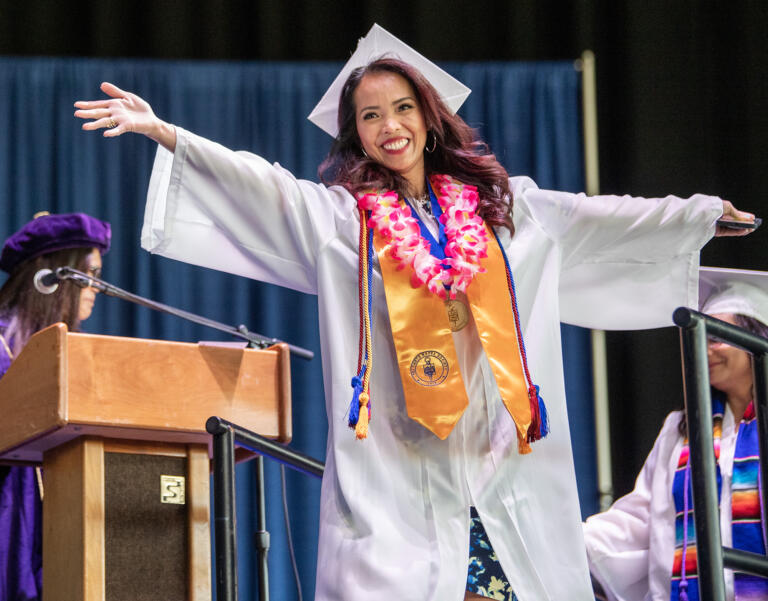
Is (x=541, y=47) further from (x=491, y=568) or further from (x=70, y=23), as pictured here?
(x=491, y=568)

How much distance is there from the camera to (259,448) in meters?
2.35

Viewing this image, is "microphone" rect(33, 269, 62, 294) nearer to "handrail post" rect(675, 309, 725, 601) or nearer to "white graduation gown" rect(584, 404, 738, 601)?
"white graduation gown" rect(584, 404, 738, 601)

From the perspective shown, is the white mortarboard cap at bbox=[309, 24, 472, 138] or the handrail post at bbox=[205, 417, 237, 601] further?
the white mortarboard cap at bbox=[309, 24, 472, 138]

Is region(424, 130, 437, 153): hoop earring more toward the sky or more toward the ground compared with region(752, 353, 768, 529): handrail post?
more toward the sky

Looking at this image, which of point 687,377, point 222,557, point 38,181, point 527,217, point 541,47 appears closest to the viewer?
point 687,377

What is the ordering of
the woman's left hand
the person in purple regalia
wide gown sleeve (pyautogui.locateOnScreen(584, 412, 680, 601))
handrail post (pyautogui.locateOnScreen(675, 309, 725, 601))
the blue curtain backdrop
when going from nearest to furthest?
handrail post (pyautogui.locateOnScreen(675, 309, 725, 601)) < the woman's left hand < wide gown sleeve (pyautogui.locateOnScreen(584, 412, 680, 601)) < the person in purple regalia < the blue curtain backdrop

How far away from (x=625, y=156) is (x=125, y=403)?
3.08 meters

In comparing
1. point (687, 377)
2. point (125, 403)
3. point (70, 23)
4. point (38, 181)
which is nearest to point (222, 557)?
point (125, 403)

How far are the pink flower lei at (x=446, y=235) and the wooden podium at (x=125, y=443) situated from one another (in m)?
0.44

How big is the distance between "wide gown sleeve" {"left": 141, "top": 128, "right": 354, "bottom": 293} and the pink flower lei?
0.08 m

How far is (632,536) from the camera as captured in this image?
3.36 meters

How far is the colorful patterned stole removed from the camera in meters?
3.04

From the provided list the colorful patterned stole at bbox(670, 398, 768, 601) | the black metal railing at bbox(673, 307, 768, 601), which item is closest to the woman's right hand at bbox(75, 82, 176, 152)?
the black metal railing at bbox(673, 307, 768, 601)

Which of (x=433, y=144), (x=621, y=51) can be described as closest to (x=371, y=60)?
(x=433, y=144)
